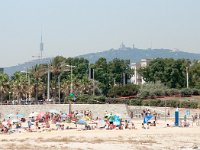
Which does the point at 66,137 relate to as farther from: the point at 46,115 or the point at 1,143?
the point at 46,115

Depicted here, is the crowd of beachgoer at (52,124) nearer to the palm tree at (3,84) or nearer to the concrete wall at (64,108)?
the concrete wall at (64,108)

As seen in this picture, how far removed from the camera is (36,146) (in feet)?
104

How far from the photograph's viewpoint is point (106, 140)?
36000 millimetres

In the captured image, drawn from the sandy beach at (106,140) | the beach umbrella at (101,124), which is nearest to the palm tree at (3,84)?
the beach umbrella at (101,124)

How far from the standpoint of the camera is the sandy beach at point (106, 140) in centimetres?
3200

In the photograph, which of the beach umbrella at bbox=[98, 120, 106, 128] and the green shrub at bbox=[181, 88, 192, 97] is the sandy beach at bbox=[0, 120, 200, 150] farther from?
the green shrub at bbox=[181, 88, 192, 97]

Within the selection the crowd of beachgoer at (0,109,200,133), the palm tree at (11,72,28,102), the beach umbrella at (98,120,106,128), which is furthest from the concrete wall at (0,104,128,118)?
the palm tree at (11,72,28,102)

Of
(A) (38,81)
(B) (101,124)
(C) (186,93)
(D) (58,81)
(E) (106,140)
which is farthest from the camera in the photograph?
(D) (58,81)

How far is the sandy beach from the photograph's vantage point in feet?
105

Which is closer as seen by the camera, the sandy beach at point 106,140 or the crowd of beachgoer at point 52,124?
the sandy beach at point 106,140

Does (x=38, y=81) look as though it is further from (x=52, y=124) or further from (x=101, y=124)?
(x=101, y=124)

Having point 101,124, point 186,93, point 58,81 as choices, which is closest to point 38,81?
point 58,81

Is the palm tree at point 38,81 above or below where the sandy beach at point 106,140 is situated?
above

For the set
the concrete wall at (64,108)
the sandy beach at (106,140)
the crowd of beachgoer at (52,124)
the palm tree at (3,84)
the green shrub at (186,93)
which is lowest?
the sandy beach at (106,140)
